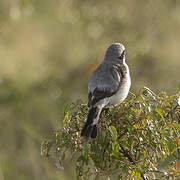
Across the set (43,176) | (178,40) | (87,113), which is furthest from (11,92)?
(87,113)

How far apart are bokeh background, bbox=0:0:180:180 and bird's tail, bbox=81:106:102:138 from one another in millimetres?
3178

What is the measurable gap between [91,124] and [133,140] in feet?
0.60

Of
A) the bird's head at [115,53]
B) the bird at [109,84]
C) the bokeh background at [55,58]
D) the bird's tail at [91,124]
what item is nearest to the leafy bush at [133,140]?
the bird's tail at [91,124]

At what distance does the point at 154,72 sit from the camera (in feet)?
22.8

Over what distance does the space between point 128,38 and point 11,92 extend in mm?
2331

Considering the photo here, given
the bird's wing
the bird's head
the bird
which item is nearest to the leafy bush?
the bird

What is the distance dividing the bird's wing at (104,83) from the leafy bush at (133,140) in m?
0.41

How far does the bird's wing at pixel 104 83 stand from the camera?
2.09 metres

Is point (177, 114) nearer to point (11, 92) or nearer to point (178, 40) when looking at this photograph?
point (11, 92)

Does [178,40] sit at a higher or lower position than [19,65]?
higher

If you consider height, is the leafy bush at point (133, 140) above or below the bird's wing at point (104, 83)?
below

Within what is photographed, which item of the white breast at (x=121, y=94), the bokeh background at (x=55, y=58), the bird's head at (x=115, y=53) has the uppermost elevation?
the bokeh background at (x=55, y=58)

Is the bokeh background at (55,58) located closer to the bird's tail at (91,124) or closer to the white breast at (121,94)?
the white breast at (121,94)

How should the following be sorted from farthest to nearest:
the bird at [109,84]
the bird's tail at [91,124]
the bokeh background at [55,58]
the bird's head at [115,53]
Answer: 1. the bokeh background at [55,58]
2. the bird's head at [115,53]
3. the bird at [109,84]
4. the bird's tail at [91,124]
